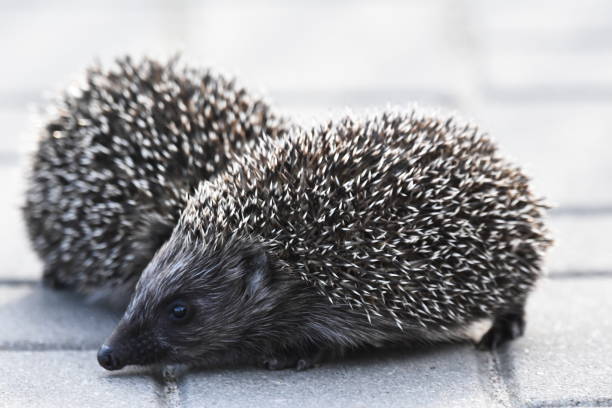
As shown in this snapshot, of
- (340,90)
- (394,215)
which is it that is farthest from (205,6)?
(394,215)

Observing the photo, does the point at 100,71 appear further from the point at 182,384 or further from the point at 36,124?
the point at 182,384

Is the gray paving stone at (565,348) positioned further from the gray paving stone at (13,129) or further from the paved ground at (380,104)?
the gray paving stone at (13,129)

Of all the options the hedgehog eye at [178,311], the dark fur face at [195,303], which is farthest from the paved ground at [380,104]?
the hedgehog eye at [178,311]

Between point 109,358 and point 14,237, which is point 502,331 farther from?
point 14,237

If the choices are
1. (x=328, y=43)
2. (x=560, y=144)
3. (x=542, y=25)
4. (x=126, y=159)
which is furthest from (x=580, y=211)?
(x=542, y=25)

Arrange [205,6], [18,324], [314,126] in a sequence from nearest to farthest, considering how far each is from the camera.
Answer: [314,126]
[18,324]
[205,6]

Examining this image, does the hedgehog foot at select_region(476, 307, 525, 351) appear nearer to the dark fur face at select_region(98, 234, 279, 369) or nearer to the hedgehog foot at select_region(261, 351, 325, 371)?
the hedgehog foot at select_region(261, 351, 325, 371)
